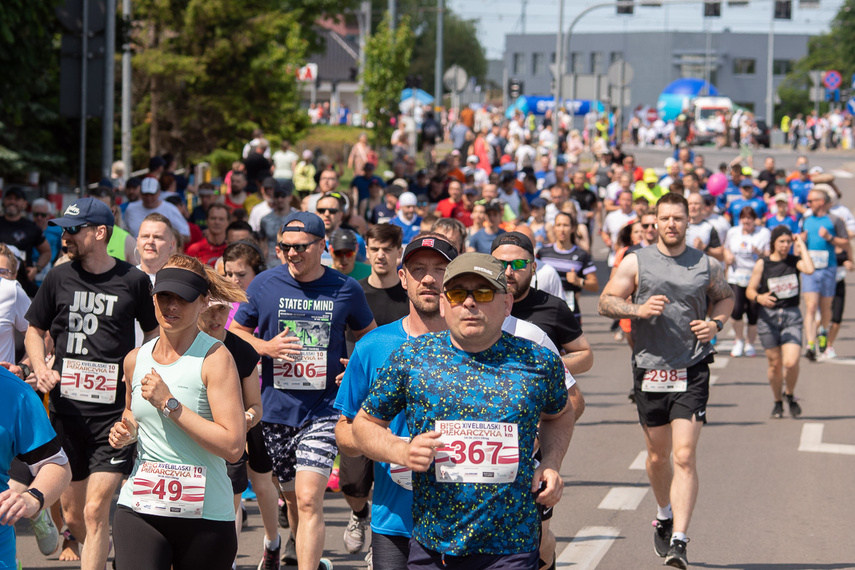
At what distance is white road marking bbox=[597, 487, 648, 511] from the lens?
8745 mm

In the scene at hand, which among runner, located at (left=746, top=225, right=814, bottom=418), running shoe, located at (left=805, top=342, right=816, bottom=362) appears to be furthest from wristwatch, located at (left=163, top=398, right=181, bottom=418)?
running shoe, located at (left=805, top=342, right=816, bottom=362)

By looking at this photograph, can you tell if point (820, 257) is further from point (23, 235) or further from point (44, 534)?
point (44, 534)

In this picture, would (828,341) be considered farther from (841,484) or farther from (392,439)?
(392,439)

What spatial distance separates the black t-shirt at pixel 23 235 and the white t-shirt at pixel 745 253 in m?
8.43

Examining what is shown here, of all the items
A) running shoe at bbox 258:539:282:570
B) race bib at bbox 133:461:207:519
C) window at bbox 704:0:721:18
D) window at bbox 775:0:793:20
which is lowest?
running shoe at bbox 258:539:282:570

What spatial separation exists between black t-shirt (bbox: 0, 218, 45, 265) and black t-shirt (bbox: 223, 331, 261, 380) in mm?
7027

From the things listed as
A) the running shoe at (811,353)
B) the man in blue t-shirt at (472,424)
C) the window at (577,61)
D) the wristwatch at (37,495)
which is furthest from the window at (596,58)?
the wristwatch at (37,495)

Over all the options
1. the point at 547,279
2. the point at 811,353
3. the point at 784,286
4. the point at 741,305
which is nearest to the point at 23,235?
the point at 547,279

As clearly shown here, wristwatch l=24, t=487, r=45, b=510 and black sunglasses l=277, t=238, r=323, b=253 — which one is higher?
black sunglasses l=277, t=238, r=323, b=253

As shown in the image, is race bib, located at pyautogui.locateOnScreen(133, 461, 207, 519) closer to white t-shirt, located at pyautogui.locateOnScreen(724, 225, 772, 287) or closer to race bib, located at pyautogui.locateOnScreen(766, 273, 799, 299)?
race bib, located at pyautogui.locateOnScreen(766, 273, 799, 299)

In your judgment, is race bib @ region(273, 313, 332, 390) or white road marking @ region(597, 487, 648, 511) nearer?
race bib @ region(273, 313, 332, 390)

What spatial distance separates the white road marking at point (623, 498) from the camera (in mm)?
8745

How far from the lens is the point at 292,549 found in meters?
7.33

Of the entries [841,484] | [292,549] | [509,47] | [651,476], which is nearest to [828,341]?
[841,484]
